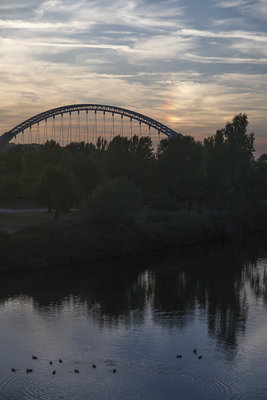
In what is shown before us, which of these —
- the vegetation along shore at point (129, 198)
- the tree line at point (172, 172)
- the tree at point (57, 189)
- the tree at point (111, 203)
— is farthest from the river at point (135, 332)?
the tree line at point (172, 172)

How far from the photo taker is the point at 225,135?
314ft

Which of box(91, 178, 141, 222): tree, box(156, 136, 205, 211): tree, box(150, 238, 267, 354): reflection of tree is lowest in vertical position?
box(150, 238, 267, 354): reflection of tree

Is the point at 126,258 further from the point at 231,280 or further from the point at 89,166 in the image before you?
the point at 89,166

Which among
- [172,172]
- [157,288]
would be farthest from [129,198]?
[172,172]

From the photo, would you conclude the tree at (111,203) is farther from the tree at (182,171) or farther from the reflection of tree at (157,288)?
the tree at (182,171)

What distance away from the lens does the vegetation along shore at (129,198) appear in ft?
170

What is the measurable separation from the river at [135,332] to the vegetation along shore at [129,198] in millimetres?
3510

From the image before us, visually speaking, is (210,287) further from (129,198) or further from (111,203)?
(129,198)

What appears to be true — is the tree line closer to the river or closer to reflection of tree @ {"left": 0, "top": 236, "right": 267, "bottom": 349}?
reflection of tree @ {"left": 0, "top": 236, "right": 267, "bottom": 349}

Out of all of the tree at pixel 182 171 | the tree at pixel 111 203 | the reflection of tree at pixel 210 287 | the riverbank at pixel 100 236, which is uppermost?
the tree at pixel 182 171

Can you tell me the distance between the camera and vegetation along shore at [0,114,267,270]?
51.7 m

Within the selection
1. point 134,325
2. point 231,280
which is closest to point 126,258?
point 231,280

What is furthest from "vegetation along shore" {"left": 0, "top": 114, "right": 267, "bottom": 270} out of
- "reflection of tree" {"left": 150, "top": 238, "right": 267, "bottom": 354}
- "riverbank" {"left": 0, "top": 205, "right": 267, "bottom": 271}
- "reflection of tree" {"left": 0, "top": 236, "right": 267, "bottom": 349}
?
"reflection of tree" {"left": 150, "top": 238, "right": 267, "bottom": 354}

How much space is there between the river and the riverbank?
2.01 metres
